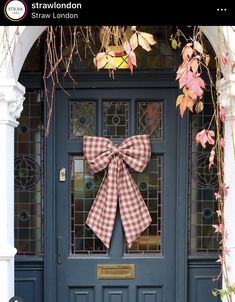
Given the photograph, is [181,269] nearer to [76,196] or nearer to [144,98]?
[76,196]

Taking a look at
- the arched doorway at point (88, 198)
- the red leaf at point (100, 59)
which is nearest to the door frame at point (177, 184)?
the arched doorway at point (88, 198)

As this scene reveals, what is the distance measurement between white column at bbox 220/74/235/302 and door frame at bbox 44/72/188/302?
0.63 meters

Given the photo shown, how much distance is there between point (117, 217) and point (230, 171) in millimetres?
1152

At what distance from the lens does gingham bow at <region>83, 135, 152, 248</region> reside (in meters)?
4.17

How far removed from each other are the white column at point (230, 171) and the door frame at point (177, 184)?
25.0 inches

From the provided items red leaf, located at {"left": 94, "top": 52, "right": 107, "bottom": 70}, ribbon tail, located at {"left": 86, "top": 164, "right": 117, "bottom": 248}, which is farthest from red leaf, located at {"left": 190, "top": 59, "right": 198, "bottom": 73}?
ribbon tail, located at {"left": 86, "top": 164, "right": 117, "bottom": 248}

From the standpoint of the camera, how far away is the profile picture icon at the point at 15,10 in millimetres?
2069

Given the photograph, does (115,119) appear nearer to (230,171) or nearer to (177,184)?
(177,184)

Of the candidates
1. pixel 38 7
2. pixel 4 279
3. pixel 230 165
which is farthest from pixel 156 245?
pixel 38 7

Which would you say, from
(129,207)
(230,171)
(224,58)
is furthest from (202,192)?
(224,58)

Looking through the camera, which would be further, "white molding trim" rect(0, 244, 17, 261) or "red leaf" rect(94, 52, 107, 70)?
"white molding trim" rect(0, 244, 17, 261)

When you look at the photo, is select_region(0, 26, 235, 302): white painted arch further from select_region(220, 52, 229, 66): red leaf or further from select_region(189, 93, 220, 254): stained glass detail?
select_region(189, 93, 220, 254): stained glass detail

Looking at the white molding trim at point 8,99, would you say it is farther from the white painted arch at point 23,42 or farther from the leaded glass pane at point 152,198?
the leaded glass pane at point 152,198

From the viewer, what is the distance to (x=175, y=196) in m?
4.21
